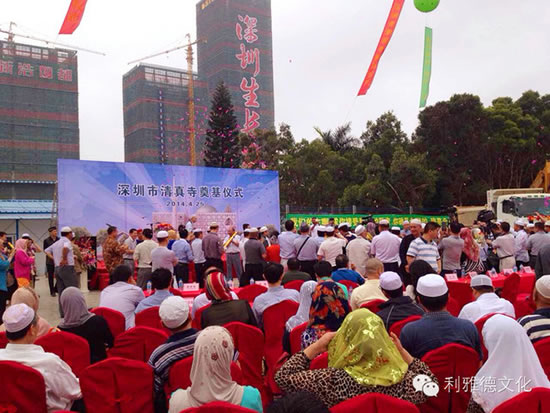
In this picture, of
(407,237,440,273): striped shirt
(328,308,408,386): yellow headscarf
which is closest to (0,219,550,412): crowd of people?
(328,308,408,386): yellow headscarf

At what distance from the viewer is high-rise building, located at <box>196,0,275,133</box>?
56.5m

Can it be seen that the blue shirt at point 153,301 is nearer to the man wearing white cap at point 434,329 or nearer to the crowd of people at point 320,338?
the crowd of people at point 320,338

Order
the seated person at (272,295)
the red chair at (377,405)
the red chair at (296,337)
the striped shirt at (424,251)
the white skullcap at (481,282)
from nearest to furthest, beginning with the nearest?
the red chair at (377,405)
the red chair at (296,337)
the white skullcap at (481,282)
the seated person at (272,295)
the striped shirt at (424,251)

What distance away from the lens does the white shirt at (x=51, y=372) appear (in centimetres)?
235

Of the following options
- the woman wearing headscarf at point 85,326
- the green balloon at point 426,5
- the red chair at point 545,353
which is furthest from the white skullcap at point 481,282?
the green balloon at point 426,5

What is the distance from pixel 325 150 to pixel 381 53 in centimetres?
1542

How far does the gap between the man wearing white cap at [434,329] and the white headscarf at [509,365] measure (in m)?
0.44

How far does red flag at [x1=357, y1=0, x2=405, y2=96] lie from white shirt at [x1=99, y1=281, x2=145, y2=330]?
306 inches

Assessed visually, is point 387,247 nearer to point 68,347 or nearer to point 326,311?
point 326,311

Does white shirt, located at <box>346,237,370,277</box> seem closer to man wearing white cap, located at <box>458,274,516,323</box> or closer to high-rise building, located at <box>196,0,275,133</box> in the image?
man wearing white cap, located at <box>458,274,516,323</box>

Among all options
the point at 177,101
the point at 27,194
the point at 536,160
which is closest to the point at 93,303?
the point at 536,160

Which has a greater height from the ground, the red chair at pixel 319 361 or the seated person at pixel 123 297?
the red chair at pixel 319 361

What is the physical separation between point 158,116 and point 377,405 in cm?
5613

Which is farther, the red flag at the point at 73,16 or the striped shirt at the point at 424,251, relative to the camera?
the red flag at the point at 73,16
